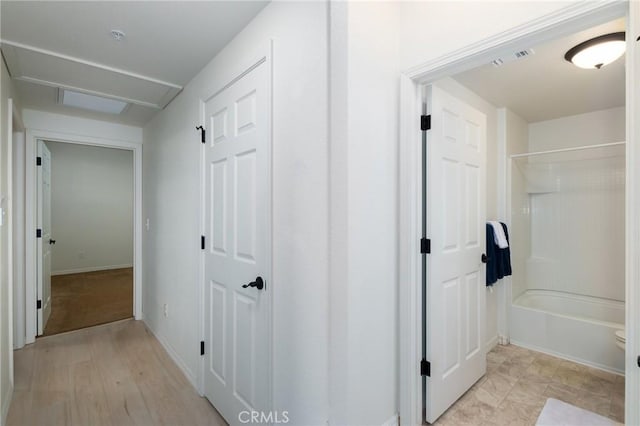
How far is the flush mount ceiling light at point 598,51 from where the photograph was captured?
69.1 inches

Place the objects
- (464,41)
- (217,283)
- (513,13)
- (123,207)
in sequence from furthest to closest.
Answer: (123,207)
(217,283)
(464,41)
(513,13)

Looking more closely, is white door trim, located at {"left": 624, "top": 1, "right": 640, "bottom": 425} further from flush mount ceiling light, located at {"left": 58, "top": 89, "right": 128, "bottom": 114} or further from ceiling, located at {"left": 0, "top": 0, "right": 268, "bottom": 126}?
flush mount ceiling light, located at {"left": 58, "top": 89, "right": 128, "bottom": 114}

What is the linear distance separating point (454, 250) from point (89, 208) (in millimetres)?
6878

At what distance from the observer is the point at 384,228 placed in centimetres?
145

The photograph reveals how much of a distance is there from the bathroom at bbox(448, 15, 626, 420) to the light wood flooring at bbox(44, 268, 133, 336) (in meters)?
4.42

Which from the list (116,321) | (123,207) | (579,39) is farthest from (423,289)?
(123,207)

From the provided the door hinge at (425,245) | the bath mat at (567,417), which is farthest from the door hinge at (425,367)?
the bath mat at (567,417)

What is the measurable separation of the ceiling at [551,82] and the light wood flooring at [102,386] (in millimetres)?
3163

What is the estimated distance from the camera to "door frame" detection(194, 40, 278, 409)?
5.04 ft

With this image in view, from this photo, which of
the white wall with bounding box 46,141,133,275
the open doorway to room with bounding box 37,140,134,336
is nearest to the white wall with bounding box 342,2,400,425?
the open doorway to room with bounding box 37,140,134,336

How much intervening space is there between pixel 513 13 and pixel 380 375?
165 centimetres

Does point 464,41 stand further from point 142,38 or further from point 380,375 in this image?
point 142,38

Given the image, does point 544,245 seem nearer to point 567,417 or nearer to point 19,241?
point 567,417

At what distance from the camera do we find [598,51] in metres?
1.83
